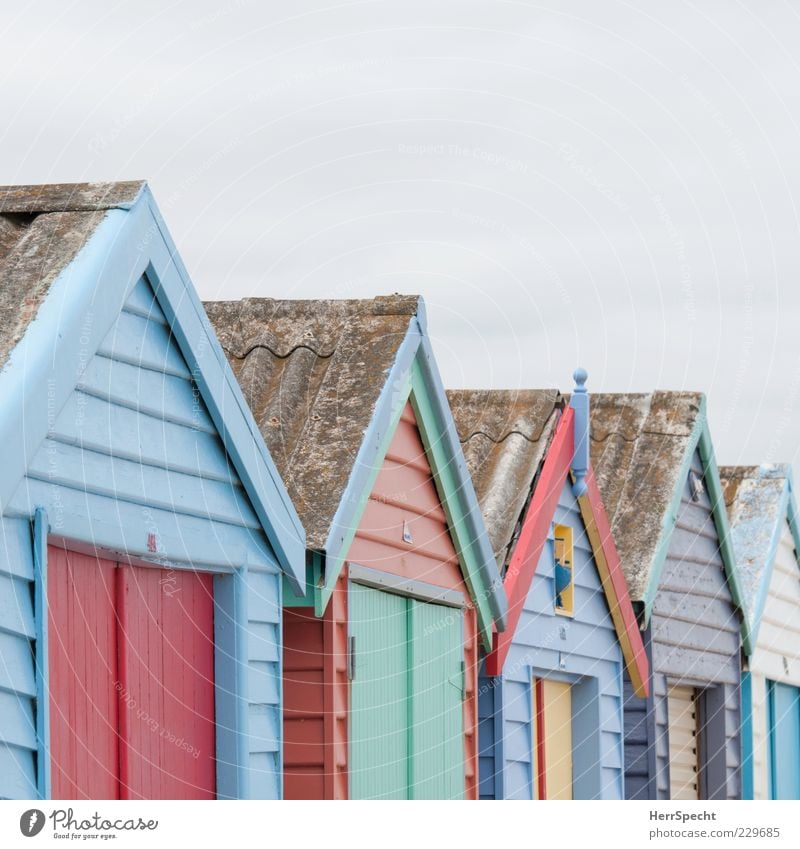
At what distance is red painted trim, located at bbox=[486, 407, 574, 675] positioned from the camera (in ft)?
40.5

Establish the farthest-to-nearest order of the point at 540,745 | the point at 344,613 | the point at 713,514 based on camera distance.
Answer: the point at 713,514 → the point at 540,745 → the point at 344,613

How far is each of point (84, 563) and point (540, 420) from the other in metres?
6.70

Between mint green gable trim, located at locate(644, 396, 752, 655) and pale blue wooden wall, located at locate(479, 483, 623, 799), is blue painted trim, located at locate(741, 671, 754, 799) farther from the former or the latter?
pale blue wooden wall, located at locate(479, 483, 623, 799)

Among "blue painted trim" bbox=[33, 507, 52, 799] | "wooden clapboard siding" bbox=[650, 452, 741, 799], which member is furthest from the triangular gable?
"blue painted trim" bbox=[33, 507, 52, 799]

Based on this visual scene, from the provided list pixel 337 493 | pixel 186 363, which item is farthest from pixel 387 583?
pixel 186 363

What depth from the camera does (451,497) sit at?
11164 millimetres

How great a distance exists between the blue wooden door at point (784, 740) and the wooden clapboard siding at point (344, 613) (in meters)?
8.60

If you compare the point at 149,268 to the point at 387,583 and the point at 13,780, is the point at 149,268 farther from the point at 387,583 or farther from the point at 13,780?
the point at 387,583

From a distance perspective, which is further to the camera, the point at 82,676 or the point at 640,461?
the point at 640,461

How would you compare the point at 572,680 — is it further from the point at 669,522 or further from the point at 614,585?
the point at 669,522

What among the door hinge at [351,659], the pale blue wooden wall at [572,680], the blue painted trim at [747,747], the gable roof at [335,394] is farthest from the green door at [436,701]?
A: the blue painted trim at [747,747]

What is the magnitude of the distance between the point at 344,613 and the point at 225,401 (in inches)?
73.0

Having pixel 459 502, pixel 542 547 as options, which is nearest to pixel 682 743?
pixel 542 547

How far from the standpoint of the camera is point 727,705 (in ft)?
56.3
